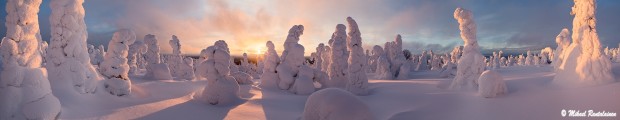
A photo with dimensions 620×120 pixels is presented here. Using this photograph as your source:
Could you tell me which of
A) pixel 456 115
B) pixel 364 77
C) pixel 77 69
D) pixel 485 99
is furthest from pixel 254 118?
pixel 364 77

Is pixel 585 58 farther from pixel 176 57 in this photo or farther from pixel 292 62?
pixel 176 57

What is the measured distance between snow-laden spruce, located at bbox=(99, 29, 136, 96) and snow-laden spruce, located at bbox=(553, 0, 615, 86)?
17.0m

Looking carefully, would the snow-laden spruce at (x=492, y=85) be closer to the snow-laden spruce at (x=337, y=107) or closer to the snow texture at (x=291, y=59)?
the snow-laden spruce at (x=337, y=107)

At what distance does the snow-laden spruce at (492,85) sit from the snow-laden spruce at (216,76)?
33.6ft

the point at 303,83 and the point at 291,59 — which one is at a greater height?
the point at 291,59

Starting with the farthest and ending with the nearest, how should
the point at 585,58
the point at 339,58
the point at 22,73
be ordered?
the point at 339,58 → the point at 585,58 → the point at 22,73

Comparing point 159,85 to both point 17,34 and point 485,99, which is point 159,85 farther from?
point 485,99

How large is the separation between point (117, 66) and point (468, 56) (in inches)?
670

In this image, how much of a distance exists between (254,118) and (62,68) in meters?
6.43

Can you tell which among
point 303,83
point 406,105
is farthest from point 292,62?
point 406,105

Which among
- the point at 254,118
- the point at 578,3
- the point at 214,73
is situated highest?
the point at 578,3

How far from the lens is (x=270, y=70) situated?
22250 millimetres

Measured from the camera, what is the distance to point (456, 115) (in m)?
11.8

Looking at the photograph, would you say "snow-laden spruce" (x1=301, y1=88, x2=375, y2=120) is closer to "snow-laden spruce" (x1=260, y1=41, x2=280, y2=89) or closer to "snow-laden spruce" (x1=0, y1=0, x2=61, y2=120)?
"snow-laden spruce" (x1=0, y1=0, x2=61, y2=120)
